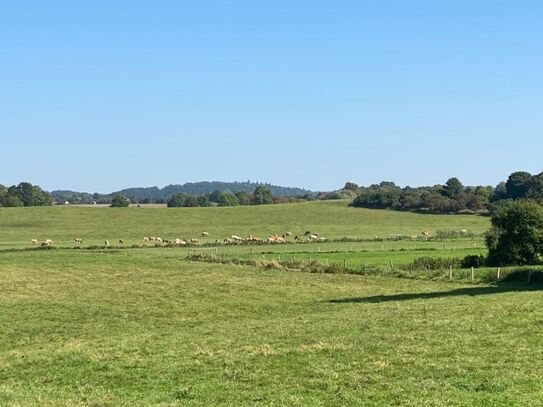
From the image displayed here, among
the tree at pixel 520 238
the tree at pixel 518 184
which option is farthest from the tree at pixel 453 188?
the tree at pixel 520 238

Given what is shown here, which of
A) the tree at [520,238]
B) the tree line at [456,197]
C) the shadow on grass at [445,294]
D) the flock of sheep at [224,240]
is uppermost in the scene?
the tree line at [456,197]

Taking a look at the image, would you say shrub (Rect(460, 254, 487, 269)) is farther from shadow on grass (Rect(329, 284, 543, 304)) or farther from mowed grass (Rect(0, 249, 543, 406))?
shadow on grass (Rect(329, 284, 543, 304))

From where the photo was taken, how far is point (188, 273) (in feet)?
202

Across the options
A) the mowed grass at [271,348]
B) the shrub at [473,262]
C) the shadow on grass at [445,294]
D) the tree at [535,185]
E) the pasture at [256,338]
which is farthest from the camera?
the tree at [535,185]

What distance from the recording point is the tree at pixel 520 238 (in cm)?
6388

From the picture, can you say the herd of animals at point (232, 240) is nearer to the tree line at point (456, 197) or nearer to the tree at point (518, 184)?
the tree line at point (456, 197)

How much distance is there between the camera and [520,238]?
211 feet

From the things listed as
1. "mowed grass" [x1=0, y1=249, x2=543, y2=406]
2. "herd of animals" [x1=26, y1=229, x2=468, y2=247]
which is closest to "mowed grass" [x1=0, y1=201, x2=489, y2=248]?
"herd of animals" [x1=26, y1=229, x2=468, y2=247]

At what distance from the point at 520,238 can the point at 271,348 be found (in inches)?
1837

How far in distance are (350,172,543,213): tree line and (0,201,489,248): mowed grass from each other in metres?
9.71

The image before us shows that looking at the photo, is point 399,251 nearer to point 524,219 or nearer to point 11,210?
point 524,219

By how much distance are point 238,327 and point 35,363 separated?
948cm

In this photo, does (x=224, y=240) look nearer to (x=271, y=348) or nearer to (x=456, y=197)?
(x=456, y=197)

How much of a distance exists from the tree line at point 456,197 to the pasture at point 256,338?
107 metres
